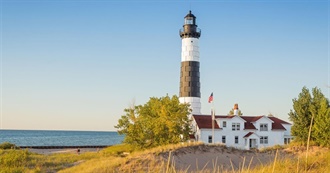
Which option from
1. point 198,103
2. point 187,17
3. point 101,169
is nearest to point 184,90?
point 198,103

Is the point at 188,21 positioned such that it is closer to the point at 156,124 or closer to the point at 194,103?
the point at 194,103

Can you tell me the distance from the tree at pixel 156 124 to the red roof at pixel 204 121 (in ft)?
16.2

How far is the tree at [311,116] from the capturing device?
32062mm

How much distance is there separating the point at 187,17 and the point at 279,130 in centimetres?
1855

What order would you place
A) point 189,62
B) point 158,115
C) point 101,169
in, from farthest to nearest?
point 189,62 → point 158,115 → point 101,169

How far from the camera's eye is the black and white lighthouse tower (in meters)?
44.0

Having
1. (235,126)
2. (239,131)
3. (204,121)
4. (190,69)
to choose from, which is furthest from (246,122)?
(190,69)

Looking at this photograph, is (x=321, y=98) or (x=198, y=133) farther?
(x=198, y=133)

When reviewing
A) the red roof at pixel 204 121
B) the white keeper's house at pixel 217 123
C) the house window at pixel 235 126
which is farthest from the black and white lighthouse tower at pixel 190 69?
the house window at pixel 235 126

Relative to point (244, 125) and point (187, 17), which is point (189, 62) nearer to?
point (187, 17)

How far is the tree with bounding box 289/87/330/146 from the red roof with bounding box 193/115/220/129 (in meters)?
9.65

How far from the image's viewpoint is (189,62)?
44438 mm

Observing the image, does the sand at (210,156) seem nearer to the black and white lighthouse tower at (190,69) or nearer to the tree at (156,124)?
the tree at (156,124)

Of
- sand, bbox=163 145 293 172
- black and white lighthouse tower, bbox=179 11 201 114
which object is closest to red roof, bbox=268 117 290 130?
black and white lighthouse tower, bbox=179 11 201 114
